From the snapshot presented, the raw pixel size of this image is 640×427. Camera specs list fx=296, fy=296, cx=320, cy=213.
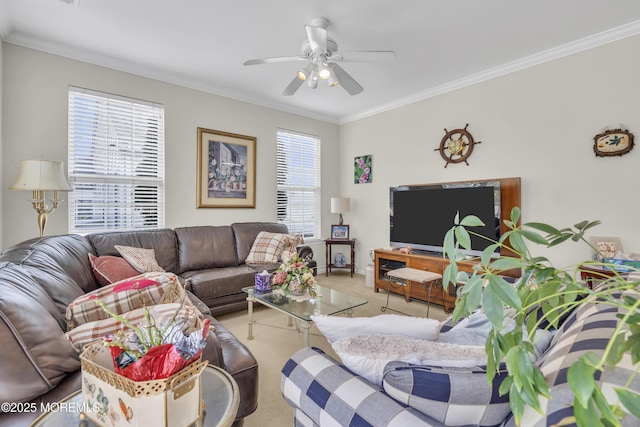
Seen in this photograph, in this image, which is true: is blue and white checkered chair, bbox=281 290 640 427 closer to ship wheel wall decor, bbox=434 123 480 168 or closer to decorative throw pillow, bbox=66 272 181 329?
decorative throw pillow, bbox=66 272 181 329

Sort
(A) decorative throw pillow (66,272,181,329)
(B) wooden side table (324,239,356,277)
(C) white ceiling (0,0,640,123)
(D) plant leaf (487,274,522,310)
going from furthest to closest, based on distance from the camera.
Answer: (B) wooden side table (324,239,356,277)
(C) white ceiling (0,0,640,123)
(A) decorative throw pillow (66,272,181,329)
(D) plant leaf (487,274,522,310)

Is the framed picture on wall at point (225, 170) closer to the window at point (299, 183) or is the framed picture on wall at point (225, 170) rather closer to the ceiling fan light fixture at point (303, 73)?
the window at point (299, 183)

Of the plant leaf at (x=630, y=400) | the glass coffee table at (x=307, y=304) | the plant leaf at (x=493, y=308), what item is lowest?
the glass coffee table at (x=307, y=304)

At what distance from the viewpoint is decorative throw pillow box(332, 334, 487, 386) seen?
883 mm

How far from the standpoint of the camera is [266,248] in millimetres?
3760

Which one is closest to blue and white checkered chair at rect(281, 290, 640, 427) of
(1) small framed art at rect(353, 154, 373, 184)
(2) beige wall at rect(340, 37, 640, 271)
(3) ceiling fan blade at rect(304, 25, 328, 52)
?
(3) ceiling fan blade at rect(304, 25, 328, 52)

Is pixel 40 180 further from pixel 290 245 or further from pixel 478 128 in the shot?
pixel 478 128

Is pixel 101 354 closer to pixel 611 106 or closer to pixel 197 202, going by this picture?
pixel 197 202

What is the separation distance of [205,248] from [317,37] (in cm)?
254

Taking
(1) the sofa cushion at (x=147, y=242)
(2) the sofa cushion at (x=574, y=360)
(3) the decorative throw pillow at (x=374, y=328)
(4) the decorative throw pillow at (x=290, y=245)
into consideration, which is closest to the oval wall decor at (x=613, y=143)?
(2) the sofa cushion at (x=574, y=360)

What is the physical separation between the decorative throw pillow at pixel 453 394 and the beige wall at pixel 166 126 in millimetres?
3645

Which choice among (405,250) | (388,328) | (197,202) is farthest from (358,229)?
(388,328)

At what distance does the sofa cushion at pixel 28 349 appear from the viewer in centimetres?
85

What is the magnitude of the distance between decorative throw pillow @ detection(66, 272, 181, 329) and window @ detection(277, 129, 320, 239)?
3422 millimetres
